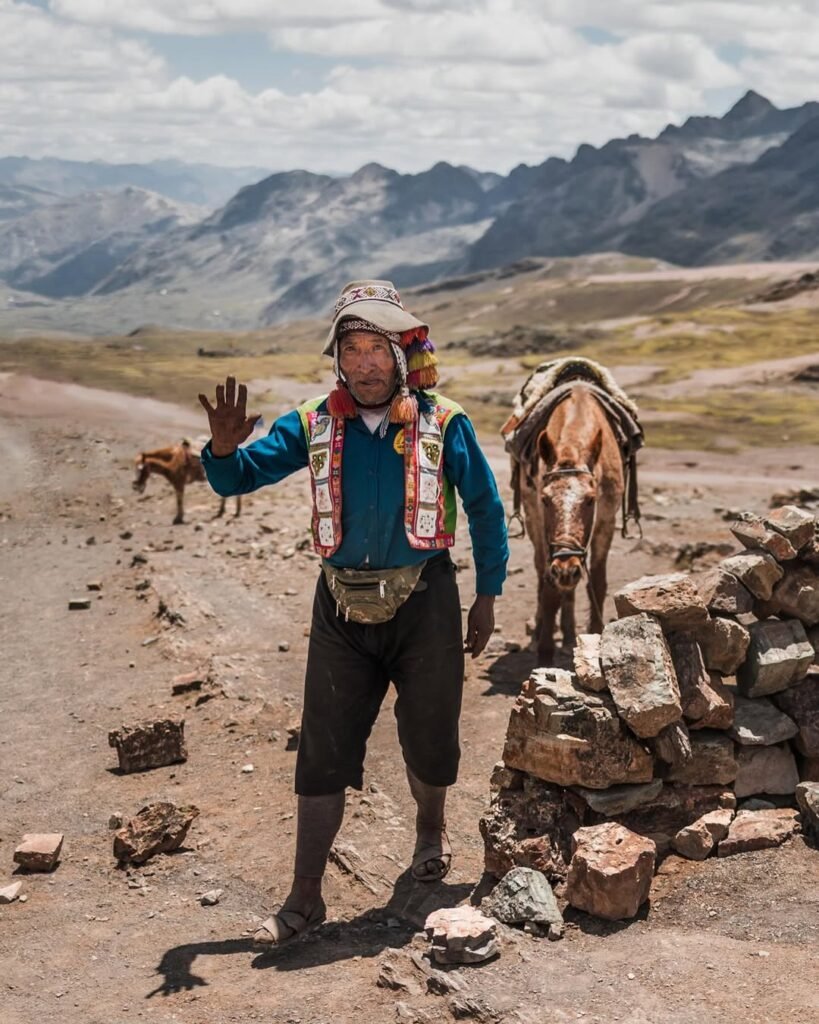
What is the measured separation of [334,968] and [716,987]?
1.74 m

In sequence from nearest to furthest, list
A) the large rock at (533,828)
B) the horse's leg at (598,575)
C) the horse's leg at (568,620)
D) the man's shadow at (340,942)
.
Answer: the man's shadow at (340,942) → the large rock at (533,828) → the horse's leg at (598,575) → the horse's leg at (568,620)

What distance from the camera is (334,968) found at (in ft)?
17.0

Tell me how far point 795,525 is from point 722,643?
1.08 meters

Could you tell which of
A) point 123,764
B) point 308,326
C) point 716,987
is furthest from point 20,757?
point 308,326

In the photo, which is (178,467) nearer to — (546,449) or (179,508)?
(179,508)

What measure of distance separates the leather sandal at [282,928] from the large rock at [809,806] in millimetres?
2695

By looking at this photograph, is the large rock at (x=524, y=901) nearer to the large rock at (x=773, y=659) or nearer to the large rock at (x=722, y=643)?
the large rock at (x=722, y=643)

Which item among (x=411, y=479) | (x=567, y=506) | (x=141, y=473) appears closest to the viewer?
(x=411, y=479)

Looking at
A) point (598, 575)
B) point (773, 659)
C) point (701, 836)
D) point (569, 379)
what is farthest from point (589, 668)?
point (569, 379)

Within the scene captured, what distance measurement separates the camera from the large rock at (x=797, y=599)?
274 inches

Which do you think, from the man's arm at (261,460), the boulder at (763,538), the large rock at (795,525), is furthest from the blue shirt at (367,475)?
the large rock at (795,525)

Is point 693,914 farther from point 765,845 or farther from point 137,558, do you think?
point 137,558

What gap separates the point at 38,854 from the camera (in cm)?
663

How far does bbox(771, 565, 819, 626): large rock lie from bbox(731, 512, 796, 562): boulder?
172 millimetres
